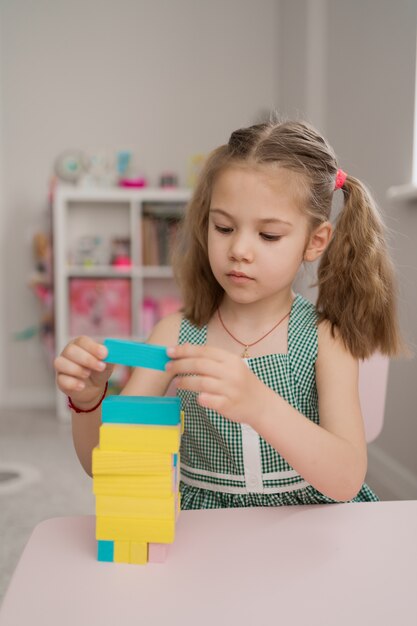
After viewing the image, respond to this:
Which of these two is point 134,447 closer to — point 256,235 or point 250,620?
point 250,620

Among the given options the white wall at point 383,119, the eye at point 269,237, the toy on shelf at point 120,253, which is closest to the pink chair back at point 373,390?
the eye at point 269,237

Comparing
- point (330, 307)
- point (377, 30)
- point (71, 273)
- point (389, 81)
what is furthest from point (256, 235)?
point (71, 273)

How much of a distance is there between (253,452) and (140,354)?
0.47m

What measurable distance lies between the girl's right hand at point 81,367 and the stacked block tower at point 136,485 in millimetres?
85

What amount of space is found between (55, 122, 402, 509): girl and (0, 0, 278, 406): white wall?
3100 millimetres

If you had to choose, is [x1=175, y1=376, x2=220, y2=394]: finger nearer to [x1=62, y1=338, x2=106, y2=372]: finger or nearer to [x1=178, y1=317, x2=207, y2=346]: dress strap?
[x1=62, y1=338, x2=106, y2=372]: finger

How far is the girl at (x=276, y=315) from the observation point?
3.01ft

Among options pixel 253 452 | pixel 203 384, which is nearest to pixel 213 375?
pixel 203 384

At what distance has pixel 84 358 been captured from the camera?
72 centimetres

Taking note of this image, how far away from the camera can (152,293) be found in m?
4.17

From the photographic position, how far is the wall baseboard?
238 centimetres

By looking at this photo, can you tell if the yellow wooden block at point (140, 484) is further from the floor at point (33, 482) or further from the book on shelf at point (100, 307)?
the book on shelf at point (100, 307)

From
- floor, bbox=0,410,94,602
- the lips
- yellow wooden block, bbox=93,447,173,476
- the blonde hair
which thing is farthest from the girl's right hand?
floor, bbox=0,410,94,602

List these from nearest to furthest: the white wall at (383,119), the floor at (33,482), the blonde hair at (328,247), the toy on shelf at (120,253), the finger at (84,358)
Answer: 1. the finger at (84,358)
2. the blonde hair at (328,247)
3. the floor at (33,482)
4. the white wall at (383,119)
5. the toy on shelf at (120,253)
